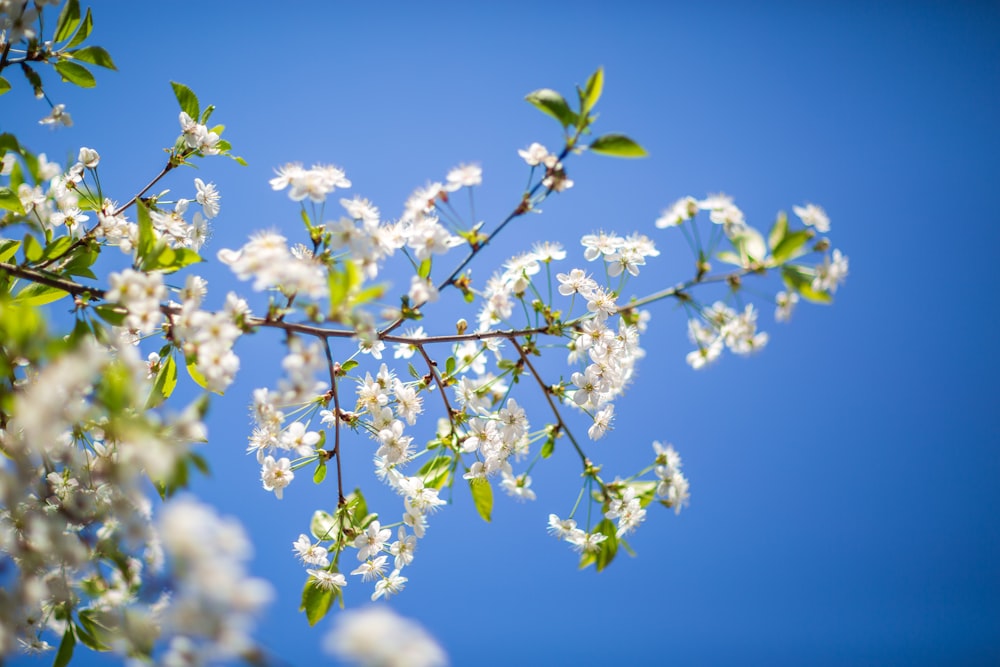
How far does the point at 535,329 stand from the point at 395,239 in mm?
495

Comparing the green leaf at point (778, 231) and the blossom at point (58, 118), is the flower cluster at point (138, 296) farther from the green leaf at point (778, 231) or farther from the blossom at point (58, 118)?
the green leaf at point (778, 231)

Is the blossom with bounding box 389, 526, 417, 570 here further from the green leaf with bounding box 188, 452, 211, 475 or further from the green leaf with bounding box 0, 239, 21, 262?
the green leaf with bounding box 0, 239, 21, 262

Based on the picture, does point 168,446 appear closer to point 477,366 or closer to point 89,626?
point 89,626

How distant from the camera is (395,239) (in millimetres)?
1612

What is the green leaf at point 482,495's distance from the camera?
2045 mm

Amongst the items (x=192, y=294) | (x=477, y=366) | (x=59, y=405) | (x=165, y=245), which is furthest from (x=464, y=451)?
(x=59, y=405)

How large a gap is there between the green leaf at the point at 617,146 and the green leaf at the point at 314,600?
159cm

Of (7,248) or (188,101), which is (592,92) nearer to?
(188,101)

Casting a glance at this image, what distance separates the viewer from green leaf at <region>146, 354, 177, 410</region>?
1.70 metres

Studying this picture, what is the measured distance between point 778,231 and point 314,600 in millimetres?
1754

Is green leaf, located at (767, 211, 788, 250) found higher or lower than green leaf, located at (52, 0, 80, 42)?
lower

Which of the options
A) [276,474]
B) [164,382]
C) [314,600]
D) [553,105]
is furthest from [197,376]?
[553,105]

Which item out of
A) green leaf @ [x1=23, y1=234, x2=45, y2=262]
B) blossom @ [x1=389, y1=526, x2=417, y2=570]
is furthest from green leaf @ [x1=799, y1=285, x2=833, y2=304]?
green leaf @ [x1=23, y1=234, x2=45, y2=262]

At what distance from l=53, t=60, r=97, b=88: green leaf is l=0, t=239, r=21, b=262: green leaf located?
1.78 ft
